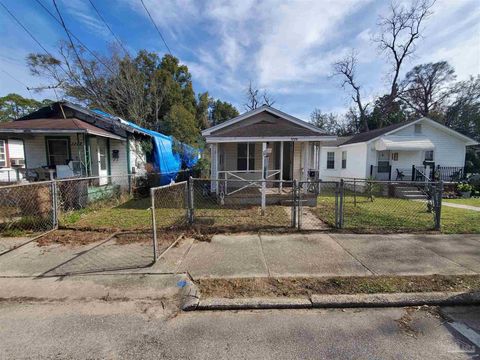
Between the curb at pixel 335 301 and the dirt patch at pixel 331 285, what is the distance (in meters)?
0.12

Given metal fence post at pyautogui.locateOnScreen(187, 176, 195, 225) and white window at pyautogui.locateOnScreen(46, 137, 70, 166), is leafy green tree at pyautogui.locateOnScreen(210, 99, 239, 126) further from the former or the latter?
metal fence post at pyautogui.locateOnScreen(187, 176, 195, 225)

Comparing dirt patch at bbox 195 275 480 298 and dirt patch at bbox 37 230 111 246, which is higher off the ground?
dirt patch at bbox 37 230 111 246

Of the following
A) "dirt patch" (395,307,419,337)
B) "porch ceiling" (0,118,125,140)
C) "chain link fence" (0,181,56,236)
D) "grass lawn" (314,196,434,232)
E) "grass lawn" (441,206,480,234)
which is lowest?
"dirt patch" (395,307,419,337)

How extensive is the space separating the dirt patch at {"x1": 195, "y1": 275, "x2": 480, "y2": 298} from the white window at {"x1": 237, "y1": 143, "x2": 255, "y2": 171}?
8949 mm

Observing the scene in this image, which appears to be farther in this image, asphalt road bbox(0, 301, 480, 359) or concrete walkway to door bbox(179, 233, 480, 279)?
concrete walkway to door bbox(179, 233, 480, 279)

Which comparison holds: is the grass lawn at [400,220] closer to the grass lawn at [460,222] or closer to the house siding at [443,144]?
the grass lawn at [460,222]

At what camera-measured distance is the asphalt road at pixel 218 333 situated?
226 cm

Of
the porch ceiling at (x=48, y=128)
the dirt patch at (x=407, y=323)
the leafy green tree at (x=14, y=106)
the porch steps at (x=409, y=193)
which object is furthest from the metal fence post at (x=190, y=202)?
the leafy green tree at (x=14, y=106)

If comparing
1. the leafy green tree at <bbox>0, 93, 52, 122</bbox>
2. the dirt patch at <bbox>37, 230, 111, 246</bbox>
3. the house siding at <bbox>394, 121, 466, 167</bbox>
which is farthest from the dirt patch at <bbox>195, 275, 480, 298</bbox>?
the leafy green tree at <bbox>0, 93, 52, 122</bbox>

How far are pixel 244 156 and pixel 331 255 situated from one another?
8.42 metres

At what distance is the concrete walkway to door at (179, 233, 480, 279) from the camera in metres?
3.84

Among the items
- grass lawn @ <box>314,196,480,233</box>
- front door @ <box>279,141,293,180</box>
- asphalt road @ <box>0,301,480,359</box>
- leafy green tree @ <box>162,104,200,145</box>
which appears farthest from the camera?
leafy green tree @ <box>162,104,200,145</box>

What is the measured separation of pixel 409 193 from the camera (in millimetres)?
12266

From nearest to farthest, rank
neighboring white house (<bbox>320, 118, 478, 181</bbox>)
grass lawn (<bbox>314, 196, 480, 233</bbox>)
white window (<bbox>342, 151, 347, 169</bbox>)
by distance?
grass lawn (<bbox>314, 196, 480, 233</bbox>)
neighboring white house (<bbox>320, 118, 478, 181</bbox>)
white window (<bbox>342, 151, 347, 169</bbox>)
